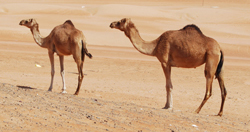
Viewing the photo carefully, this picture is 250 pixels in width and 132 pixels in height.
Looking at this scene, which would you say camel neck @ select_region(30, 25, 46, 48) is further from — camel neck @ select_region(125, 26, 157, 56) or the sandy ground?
camel neck @ select_region(125, 26, 157, 56)

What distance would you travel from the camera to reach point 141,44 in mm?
10625

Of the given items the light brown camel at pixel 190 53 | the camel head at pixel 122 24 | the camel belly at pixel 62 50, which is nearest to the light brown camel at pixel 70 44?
the camel belly at pixel 62 50

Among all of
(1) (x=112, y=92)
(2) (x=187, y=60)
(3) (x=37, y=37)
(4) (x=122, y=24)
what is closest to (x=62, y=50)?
(3) (x=37, y=37)

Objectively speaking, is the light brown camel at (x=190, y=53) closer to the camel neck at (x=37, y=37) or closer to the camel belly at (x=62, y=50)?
the camel belly at (x=62, y=50)

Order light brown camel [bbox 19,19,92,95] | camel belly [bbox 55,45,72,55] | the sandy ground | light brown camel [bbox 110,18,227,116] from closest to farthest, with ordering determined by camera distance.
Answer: the sandy ground
light brown camel [bbox 110,18,227,116]
light brown camel [bbox 19,19,92,95]
camel belly [bbox 55,45,72,55]

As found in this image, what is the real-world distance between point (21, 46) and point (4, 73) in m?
11.3

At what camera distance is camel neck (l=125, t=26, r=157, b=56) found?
1053 centimetres

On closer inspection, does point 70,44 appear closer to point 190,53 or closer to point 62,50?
point 62,50

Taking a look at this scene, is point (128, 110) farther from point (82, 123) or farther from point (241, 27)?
point (241, 27)

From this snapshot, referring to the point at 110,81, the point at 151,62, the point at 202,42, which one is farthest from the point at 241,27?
the point at 202,42

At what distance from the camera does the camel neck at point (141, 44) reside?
415 inches

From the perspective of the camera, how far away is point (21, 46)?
1056 inches

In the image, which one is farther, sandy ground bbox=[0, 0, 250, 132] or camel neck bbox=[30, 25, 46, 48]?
camel neck bbox=[30, 25, 46, 48]

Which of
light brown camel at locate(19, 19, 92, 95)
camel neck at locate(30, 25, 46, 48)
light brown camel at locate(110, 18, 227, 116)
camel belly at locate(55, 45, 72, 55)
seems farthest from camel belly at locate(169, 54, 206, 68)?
camel neck at locate(30, 25, 46, 48)
